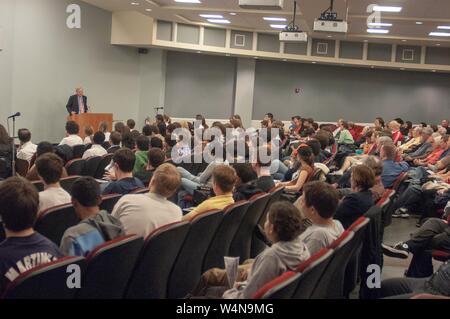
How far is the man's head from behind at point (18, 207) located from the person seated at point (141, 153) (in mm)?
3993

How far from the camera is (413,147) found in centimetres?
1183

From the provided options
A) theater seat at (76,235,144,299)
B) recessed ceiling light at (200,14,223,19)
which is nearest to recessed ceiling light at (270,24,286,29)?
recessed ceiling light at (200,14,223,19)

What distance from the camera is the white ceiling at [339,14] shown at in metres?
11.0

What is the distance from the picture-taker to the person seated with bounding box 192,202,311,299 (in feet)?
8.86

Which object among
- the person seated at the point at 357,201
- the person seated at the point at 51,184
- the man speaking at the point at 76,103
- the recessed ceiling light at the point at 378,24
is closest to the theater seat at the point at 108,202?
the person seated at the point at 51,184

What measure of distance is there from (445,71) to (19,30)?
13402mm

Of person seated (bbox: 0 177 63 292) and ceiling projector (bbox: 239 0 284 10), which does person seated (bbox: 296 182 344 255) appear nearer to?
person seated (bbox: 0 177 63 292)

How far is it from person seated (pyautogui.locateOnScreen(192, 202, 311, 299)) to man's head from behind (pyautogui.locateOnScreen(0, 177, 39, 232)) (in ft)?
3.29

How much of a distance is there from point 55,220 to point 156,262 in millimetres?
868

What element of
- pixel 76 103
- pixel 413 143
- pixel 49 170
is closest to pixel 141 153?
pixel 49 170

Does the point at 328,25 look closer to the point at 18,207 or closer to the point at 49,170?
the point at 49,170

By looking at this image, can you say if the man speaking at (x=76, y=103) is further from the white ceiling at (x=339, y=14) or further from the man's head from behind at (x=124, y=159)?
the man's head from behind at (x=124, y=159)

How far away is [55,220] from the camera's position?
12.1 feet
